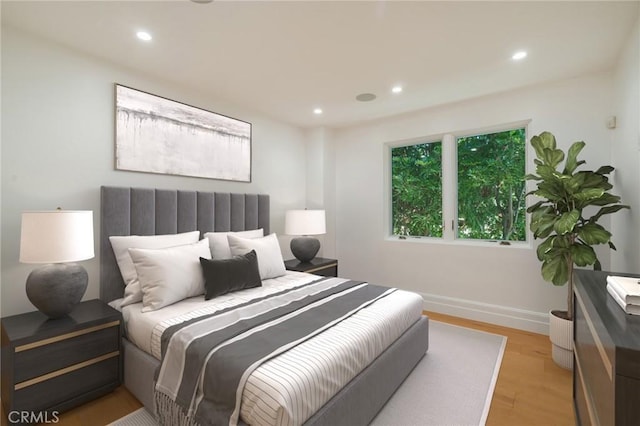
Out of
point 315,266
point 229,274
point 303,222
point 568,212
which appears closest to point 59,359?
point 229,274

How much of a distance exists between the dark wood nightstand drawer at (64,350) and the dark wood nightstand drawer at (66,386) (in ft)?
0.22

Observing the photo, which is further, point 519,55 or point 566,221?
point 519,55

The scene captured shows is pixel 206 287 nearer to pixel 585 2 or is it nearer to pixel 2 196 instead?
pixel 2 196

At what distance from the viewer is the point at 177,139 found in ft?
9.66

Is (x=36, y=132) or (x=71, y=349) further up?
(x=36, y=132)

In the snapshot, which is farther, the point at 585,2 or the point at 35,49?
the point at 35,49

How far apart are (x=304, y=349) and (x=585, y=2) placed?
266cm

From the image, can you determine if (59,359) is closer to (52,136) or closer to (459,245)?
(52,136)

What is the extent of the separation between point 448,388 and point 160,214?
9.06ft

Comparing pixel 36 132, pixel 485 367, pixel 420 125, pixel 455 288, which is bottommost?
pixel 485 367

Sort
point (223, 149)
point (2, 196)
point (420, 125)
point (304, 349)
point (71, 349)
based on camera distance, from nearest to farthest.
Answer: point (304, 349) < point (71, 349) < point (2, 196) < point (223, 149) < point (420, 125)

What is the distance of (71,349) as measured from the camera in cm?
183

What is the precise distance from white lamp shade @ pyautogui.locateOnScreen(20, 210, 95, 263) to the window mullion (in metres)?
3.65

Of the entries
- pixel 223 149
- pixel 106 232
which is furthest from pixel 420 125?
pixel 106 232
